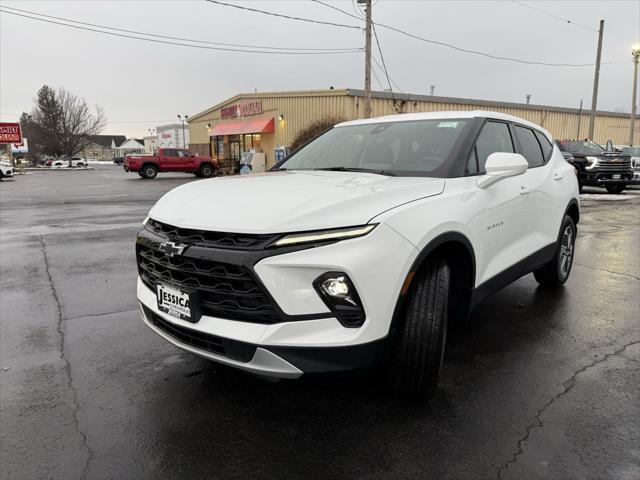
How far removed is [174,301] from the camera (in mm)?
2498

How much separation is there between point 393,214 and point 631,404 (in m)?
1.90

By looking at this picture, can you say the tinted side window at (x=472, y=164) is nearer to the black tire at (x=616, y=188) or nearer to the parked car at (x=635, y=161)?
the black tire at (x=616, y=188)

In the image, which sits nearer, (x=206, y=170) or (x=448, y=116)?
(x=448, y=116)

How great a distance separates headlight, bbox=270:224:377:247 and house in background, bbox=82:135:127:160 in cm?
13798

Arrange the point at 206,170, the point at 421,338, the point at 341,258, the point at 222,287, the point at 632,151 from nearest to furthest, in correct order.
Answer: the point at 341,258
the point at 222,287
the point at 421,338
the point at 632,151
the point at 206,170

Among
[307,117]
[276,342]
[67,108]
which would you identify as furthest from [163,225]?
[67,108]

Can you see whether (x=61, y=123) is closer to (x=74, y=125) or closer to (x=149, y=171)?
(x=74, y=125)

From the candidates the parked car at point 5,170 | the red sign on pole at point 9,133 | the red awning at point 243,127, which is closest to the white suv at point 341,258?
the red awning at point 243,127

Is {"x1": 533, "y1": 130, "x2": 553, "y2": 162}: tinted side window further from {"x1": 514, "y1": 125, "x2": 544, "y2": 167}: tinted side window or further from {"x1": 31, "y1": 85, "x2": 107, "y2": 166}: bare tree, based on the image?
{"x1": 31, "y1": 85, "x2": 107, "y2": 166}: bare tree

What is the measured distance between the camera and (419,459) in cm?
222

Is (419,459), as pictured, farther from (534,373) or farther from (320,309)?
(534,373)

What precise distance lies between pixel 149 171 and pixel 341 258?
2873 centimetres

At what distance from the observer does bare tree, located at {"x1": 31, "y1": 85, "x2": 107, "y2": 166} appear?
6550 centimetres

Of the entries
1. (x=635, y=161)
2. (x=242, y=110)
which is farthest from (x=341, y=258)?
(x=242, y=110)
